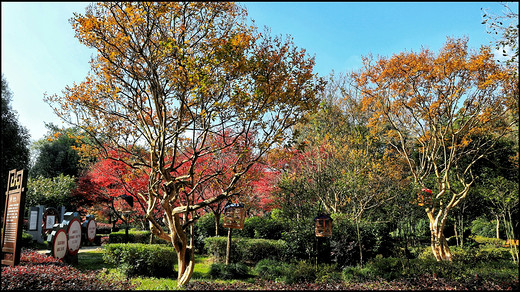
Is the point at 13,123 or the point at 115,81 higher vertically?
the point at 13,123

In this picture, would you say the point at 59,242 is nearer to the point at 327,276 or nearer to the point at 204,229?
the point at 204,229

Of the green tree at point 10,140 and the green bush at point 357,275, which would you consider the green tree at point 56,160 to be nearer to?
the green tree at point 10,140

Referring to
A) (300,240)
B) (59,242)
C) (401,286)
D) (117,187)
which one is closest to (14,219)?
(59,242)

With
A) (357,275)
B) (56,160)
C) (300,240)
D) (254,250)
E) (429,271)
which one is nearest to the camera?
(429,271)

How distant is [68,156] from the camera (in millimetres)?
28172

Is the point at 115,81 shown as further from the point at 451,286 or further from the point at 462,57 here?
the point at 462,57

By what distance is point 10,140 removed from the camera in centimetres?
1823

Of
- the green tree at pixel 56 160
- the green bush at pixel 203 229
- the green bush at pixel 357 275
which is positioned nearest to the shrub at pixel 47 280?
the green bush at pixel 357 275

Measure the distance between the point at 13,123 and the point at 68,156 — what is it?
10103 millimetres

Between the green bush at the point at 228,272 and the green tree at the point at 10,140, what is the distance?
51.3 ft

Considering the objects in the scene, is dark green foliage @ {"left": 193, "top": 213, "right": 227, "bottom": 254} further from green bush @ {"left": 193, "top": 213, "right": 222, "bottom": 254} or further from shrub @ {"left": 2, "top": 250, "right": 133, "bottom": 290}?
shrub @ {"left": 2, "top": 250, "right": 133, "bottom": 290}

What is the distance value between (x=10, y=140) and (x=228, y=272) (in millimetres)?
17163

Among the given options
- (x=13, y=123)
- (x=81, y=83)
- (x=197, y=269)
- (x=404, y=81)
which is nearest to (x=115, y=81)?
(x=81, y=83)

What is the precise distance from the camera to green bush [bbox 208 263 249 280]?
7.81 meters
